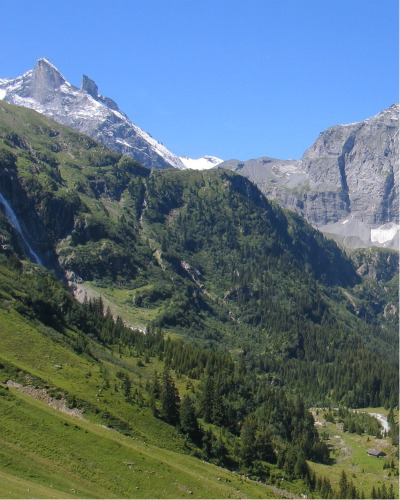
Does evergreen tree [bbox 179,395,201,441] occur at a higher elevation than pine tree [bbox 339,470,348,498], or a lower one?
higher

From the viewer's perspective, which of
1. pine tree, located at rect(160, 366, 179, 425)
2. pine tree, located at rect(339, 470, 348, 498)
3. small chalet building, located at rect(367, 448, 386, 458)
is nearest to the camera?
pine tree, located at rect(160, 366, 179, 425)

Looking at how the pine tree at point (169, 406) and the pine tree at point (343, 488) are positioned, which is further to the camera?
the pine tree at point (343, 488)

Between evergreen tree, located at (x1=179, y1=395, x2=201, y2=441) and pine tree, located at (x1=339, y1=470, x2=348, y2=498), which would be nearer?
evergreen tree, located at (x1=179, y1=395, x2=201, y2=441)

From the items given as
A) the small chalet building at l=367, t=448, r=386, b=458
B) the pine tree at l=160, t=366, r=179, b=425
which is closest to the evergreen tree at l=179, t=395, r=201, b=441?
Result: the pine tree at l=160, t=366, r=179, b=425

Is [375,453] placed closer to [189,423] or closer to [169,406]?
[189,423]

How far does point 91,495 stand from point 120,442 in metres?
19.3

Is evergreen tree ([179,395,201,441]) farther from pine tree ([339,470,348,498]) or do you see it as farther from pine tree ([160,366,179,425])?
pine tree ([339,470,348,498])

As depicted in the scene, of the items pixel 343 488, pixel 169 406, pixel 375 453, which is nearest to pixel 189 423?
pixel 169 406

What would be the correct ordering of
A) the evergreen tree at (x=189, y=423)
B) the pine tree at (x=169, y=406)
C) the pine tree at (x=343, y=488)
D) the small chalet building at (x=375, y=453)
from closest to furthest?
the evergreen tree at (x=189, y=423)
the pine tree at (x=169, y=406)
the pine tree at (x=343, y=488)
the small chalet building at (x=375, y=453)

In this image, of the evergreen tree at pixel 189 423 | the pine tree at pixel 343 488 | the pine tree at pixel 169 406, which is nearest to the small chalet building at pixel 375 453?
the pine tree at pixel 343 488

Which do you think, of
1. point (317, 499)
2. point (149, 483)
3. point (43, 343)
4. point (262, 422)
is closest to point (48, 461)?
point (149, 483)

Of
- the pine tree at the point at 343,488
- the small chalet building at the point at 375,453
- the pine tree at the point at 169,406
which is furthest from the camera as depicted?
the small chalet building at the point at 375,453

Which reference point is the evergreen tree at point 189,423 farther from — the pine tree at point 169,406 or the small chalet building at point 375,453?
the small chalet building at point 375,453

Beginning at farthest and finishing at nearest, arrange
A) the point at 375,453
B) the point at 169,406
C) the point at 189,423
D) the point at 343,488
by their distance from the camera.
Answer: the point at 375,453 → the point at 343,488 → the point at 169,406 → the point at 189,423
